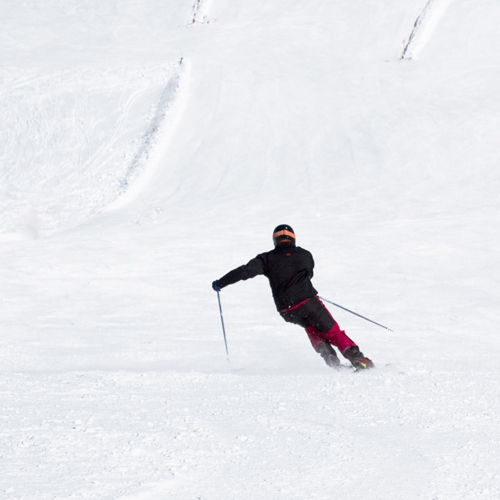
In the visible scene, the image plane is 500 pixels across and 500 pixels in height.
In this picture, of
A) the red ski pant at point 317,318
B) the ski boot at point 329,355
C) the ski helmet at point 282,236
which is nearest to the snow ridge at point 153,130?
the ski helmet at point 282,236

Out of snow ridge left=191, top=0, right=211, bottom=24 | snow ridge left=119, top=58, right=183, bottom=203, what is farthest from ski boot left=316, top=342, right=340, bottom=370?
snow ridge left=191, top=0, right=211, bottom=24

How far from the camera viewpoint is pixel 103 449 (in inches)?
117

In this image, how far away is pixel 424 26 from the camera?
1934 centimetres

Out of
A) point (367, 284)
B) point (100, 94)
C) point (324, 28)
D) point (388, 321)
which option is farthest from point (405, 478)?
point (324, 28)

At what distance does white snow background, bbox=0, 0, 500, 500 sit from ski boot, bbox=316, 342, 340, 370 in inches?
14.5

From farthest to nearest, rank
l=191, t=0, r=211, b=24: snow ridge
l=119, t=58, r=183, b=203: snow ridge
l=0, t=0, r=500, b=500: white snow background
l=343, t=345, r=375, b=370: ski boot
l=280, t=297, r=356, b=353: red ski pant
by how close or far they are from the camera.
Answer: l=191, t=0, r=211, b=24: snow ridge
l=119, t=58, r=183, b=203: snow ridge
l=280, t=297, r=356, b=353: red ski pant
l=343, t=345, r=375, b=370: ski boot
l=0, t=0, r=500, b=500: white snow background

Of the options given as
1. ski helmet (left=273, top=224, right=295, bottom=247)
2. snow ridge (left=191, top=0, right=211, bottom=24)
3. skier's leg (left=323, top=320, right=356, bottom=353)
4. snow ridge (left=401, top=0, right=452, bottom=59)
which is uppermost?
snow ridge (left=191, top=0, right=211, bottom=24)

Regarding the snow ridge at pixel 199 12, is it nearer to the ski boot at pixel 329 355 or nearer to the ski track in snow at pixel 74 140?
the ski track in snow at pixel 74 140

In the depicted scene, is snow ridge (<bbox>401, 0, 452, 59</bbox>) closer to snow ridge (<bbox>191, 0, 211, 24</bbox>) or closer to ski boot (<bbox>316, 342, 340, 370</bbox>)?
snow ridge (<bbox>191, 0, 211, 24</bbox>)

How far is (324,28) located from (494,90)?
21.7 ft

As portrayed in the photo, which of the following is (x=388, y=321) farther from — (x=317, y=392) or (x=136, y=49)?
(x=136, y=49)

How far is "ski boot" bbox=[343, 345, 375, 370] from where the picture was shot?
5168mm

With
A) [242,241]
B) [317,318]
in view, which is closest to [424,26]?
[242,241]

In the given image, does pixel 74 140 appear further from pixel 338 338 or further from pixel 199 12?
pixel 338 338
